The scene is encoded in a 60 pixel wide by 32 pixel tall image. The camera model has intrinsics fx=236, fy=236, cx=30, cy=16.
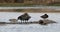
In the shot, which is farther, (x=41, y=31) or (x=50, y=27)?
(x=50, y=27)

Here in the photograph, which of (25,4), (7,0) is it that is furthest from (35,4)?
(7,0)

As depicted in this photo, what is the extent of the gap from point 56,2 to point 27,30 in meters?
4.15

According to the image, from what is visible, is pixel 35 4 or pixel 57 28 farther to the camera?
pixel 35 4

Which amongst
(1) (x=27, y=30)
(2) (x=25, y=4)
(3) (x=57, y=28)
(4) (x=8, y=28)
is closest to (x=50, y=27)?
(3) (x=57, y=28)

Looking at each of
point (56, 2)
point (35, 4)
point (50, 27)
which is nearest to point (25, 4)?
point (35, 4)

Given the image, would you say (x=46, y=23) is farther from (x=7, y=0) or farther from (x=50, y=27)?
(x=7, y=0)

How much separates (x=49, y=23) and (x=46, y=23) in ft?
0.27

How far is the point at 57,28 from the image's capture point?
13.3 ft

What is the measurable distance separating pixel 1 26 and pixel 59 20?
4.02ft

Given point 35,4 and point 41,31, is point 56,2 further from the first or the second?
point 41,31

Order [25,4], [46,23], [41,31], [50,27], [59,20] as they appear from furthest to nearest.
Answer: [25,4] → [59,20] → [46,23] → [50,27] → [41,31]

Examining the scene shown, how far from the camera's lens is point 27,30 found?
3928 mm

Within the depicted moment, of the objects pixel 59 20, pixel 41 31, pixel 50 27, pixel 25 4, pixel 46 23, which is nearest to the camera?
pixel 41 31

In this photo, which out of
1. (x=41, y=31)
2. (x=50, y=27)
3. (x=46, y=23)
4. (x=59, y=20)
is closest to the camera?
(x=41, y=31)
